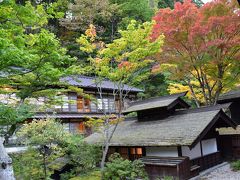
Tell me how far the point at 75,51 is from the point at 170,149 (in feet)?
79.2

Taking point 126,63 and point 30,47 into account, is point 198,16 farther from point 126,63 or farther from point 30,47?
point 30,47

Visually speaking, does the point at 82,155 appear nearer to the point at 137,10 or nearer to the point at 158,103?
the point at 158,103

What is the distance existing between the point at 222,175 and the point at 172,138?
10.7 ft

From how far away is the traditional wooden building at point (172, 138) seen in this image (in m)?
12.9

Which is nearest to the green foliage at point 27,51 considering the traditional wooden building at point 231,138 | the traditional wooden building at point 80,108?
the traditional wooden building at point 231,138

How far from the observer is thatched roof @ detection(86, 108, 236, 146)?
1277 centimetres

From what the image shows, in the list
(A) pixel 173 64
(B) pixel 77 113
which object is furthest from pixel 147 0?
(A) pixel 173 64

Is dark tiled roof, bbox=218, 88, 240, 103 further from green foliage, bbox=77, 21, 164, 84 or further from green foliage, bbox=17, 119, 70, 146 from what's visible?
green foliage, bbox=17, 119, 70, 146

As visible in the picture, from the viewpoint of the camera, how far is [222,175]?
13.2 metres

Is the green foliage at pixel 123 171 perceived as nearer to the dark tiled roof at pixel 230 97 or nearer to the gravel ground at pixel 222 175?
the gravel ground at pixel 222 175

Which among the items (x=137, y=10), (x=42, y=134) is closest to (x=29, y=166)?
(x=42, y=134)

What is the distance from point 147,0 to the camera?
40.0 metres

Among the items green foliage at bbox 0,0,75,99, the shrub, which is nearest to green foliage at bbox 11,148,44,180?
the shrub

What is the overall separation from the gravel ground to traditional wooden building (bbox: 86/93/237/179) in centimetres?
64
